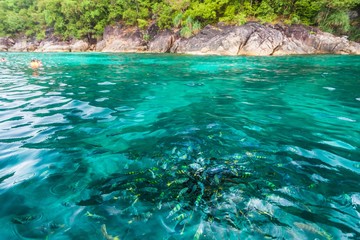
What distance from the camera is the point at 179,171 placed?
2348mm

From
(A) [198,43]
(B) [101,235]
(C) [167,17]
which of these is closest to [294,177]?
(B) [101,235]

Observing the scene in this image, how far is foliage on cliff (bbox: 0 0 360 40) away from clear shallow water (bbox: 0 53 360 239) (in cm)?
2034

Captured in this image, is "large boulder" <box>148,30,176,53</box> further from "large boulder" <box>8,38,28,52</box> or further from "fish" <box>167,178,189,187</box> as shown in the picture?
"large boulder" <box>8,38,28,52</box>

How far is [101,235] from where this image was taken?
1624 mm

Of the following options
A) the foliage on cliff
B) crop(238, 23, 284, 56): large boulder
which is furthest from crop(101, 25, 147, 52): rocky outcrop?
crop(238, 23, 284, 56): large boulder

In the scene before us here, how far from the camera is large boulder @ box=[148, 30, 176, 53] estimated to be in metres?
25.1

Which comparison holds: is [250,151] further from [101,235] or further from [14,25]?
[14,25]

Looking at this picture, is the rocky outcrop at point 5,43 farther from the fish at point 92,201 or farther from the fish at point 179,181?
the fish at point 179,181

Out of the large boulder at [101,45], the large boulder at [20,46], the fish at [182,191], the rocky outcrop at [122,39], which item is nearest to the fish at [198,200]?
the fish at [182,191]

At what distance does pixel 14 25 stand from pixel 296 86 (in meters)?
54.7

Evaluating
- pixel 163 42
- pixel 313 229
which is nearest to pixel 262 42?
pixel 163 42

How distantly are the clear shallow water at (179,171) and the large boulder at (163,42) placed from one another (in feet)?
71.7

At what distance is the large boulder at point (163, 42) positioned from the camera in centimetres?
2514

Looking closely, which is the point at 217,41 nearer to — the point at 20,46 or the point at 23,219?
the point at 23,219
